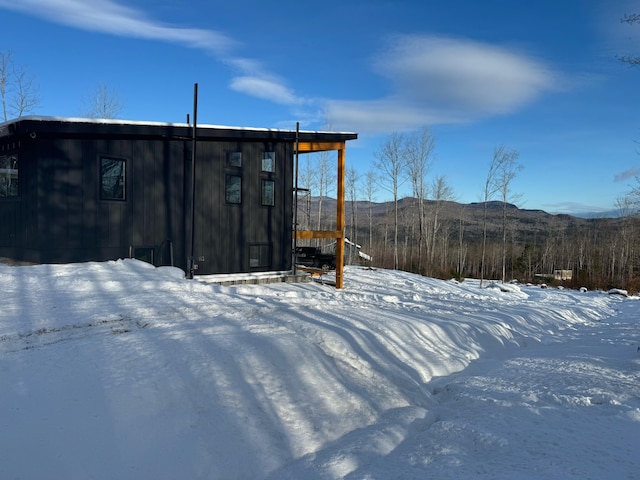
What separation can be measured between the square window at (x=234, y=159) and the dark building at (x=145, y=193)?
0.03 metres

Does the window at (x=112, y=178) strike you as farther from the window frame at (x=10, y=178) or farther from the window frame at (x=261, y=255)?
the window frame at (x=261, y=255)

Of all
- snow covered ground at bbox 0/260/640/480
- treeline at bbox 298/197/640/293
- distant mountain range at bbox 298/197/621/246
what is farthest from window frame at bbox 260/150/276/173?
treeline at bbox 298/197/640/293

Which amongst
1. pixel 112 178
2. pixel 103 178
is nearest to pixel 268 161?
pixel 112 178

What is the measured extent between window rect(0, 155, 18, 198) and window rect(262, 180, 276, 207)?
6.67 meters

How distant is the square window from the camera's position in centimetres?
1315

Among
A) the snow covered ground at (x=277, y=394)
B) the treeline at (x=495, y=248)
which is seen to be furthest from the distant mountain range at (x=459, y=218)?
the snow covered ground at (x=277, y=394)

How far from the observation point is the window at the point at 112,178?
10742 millimetres

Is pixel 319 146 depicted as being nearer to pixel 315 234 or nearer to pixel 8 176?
pixel 315 234

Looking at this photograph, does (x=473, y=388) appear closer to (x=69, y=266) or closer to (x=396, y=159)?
(x=69, y=266)

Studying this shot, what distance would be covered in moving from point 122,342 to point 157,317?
1.55 meters

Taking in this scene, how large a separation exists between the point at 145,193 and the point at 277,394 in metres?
8.42

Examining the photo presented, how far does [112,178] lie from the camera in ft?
35.8

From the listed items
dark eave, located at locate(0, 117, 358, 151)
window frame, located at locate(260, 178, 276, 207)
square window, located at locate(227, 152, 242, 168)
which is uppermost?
dark eave, located at locate(0, 117, 358, 151)

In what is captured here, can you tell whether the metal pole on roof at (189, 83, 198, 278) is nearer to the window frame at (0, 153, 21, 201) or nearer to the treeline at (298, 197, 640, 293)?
the window frame at (0, 153, 21, 201)
